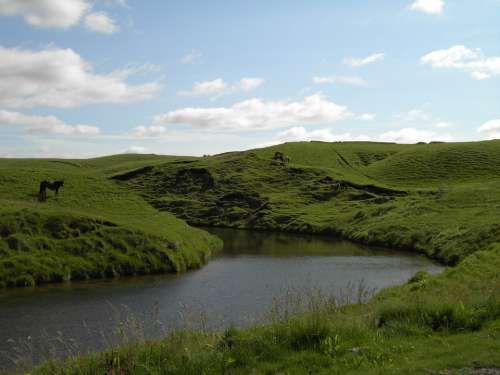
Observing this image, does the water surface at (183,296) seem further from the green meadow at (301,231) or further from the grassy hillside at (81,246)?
the green meadow at (301,231)

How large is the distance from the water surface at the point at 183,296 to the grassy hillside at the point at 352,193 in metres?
9.44

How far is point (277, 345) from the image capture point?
13023 millimetres

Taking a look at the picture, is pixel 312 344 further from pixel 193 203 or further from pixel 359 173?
pixel 359 173

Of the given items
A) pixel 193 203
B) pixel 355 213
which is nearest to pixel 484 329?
pixel 355 213

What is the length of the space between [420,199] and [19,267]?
233 ft

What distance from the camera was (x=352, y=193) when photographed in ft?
362

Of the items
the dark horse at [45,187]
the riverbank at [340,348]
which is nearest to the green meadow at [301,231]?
the riverbank at [340,348]

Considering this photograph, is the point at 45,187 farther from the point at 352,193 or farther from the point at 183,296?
the point at 352,193

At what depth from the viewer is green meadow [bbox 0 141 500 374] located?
1248 centimetres

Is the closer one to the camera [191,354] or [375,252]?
[191,354]

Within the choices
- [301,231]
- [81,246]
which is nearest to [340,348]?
[81,246]

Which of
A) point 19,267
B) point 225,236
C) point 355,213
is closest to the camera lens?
point 19,267

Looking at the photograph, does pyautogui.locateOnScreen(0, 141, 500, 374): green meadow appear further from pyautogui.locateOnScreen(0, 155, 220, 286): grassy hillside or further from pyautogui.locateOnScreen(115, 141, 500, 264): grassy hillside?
pyautogui.locateOnScreen(115, 141, 500, 264): grassy hillside

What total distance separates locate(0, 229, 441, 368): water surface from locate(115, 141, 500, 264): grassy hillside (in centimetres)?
944
